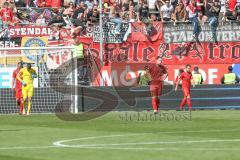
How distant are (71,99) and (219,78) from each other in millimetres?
7501

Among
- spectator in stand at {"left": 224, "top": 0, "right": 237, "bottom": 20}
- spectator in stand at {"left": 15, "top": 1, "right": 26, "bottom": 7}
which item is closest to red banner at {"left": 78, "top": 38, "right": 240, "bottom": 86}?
spectator in stand at {"left": 224, "top": 0, "right": 237, "bottom": 20}

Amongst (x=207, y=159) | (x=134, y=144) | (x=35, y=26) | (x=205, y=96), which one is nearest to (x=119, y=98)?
(x=205, y=96)

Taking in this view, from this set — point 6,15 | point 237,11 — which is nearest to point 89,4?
point 6,15

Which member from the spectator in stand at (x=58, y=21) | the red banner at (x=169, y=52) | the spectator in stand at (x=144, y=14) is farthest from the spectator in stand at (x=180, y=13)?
the spectator in stand at (x=58, y=21)

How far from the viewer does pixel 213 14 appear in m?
39.2

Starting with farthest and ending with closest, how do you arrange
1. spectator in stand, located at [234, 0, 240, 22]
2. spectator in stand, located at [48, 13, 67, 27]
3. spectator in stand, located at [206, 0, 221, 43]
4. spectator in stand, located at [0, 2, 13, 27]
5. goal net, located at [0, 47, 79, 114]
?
spectator in stand, located at [0, 2, 13, 27], spectator in stand, located at [48, 13, 67, 27], spectator in stand, located at [234, 0, 240, 22], spectator in stand, located at [206, 0, 221, 43], goal net, located at [0, 47, 79, 114]

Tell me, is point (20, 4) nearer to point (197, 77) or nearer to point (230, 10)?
point (230, 10)

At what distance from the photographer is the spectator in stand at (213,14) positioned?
126 ft

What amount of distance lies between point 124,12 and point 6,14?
19.4 ft

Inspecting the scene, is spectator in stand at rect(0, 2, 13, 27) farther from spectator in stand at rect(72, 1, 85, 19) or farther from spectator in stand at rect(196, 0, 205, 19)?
spectator in stand at rect(196, 0, 205, 19)

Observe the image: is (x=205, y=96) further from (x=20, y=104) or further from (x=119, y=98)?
(x=20, y=104)

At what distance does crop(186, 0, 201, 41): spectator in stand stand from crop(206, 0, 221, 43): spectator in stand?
63cm

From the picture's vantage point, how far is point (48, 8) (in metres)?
41.3

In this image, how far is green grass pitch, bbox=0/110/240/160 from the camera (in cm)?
1511
